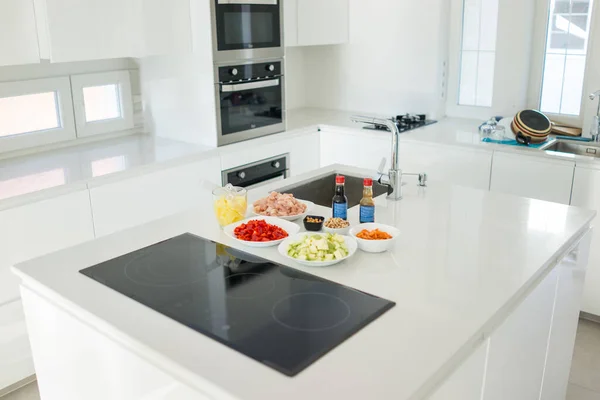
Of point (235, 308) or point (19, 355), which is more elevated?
point (235, 308)

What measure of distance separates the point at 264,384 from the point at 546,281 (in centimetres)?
105

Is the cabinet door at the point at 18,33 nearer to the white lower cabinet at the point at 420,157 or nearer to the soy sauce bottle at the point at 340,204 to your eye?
the soy sauce bottle at the point at 340,204

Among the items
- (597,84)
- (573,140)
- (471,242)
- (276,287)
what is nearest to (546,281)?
(471,242)

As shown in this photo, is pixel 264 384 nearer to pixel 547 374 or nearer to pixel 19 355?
pixel 547 374

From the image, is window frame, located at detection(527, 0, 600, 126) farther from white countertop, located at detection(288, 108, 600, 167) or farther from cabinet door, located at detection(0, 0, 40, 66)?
cabinet door, located at detection(0, 0, 40, 66)

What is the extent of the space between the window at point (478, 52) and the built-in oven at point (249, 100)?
1.27 metres

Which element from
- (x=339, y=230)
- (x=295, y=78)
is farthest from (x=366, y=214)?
(x=295, y=78)

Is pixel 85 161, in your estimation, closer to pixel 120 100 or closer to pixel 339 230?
pixel 120 100

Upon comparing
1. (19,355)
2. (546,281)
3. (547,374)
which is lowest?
(19,355)

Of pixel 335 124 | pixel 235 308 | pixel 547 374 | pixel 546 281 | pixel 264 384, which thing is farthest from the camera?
pixel 335 124

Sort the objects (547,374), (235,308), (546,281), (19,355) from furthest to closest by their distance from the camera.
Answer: (19,355), (547,374), (546,281), (235,308)

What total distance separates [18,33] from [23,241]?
0.95 m

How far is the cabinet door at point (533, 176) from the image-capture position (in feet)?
9.87

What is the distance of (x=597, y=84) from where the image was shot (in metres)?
3.44
